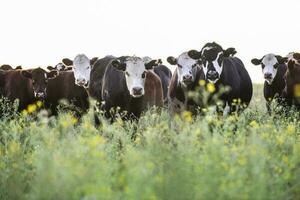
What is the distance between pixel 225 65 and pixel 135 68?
2.21m

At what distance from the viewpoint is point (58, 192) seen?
5.23m

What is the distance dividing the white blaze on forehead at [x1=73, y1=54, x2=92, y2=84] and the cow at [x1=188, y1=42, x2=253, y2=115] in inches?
155

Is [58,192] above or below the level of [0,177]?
above

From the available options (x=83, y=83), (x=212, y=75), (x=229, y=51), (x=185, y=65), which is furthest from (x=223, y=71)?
(x=83, y=83)

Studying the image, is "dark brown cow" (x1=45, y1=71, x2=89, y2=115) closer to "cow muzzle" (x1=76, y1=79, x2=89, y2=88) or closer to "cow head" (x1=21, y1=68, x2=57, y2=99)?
"cow head" (x1=21, y1=68, x2=57, y2=99)

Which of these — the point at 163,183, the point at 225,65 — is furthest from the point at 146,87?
the point at 163,183

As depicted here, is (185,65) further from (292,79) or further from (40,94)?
(40,94)

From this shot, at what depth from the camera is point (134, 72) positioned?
13234 mm

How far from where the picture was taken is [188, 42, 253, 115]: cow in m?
13.3

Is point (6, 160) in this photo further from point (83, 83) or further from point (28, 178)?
point (83, 83)

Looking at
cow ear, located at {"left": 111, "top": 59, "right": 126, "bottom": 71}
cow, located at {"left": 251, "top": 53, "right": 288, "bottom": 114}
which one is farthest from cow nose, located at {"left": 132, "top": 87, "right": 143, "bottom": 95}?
cow, located at {"left": 251, "top": 53, "right": 288, "bottom": 114}

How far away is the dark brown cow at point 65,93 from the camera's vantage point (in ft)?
55.7

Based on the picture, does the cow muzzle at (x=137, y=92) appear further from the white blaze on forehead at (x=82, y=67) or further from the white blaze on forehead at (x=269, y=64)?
the white blaze on forehead at (x=269, y=64)

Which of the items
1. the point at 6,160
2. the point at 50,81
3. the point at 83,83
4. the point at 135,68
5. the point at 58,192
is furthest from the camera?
the point at 50,81
